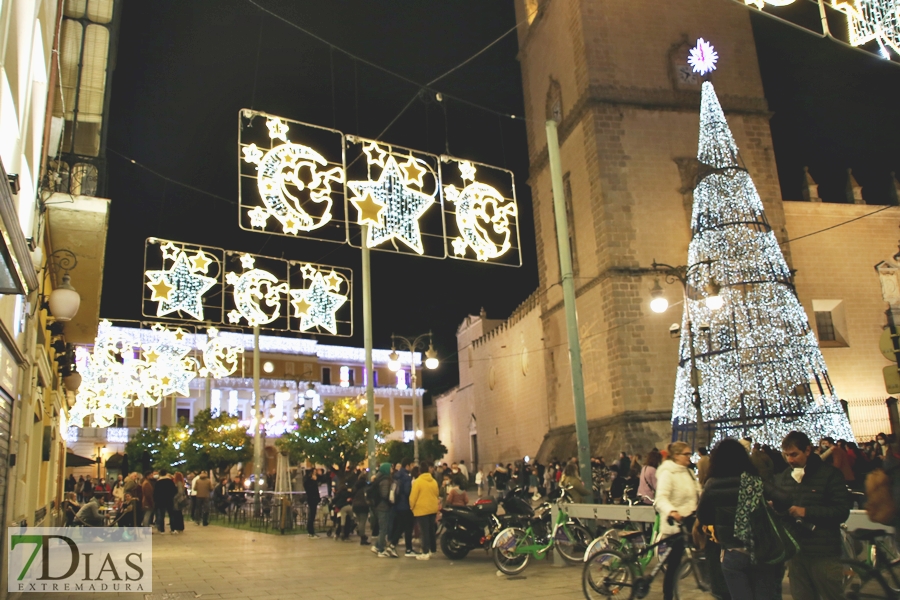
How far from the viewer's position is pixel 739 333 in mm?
20516

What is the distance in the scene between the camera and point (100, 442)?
5438 cm

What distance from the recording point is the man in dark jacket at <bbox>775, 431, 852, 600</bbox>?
18.9ft

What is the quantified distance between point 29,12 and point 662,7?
25.9 m

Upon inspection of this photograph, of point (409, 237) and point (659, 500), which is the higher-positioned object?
point (409, 237)

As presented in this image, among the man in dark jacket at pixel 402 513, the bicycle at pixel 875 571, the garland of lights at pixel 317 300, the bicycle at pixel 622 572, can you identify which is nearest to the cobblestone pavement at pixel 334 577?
the man in dark jacket at pixel 402 513

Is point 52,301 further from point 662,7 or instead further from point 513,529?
point 662,7

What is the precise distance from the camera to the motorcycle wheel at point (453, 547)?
1226cm

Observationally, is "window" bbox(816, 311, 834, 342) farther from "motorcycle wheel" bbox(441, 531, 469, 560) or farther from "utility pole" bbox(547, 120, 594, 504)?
"motorcycle wheel" bbox(441, 531, 469, 560)

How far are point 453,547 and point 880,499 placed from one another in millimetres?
7786

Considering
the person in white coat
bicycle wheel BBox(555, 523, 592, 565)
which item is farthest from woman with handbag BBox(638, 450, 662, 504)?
the person in white coat

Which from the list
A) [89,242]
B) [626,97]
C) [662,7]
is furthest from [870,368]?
[89,242]

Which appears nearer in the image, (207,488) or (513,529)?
(513,529)

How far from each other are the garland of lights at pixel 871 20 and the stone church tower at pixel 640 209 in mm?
17070

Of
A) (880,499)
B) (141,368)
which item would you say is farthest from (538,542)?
(141,368)
